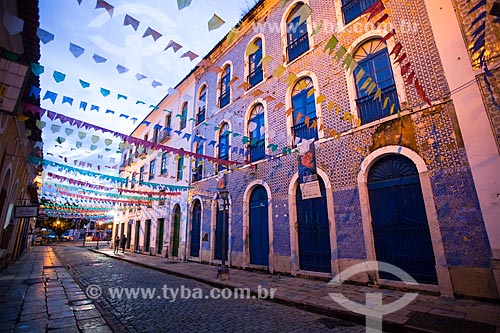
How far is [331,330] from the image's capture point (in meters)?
3.88

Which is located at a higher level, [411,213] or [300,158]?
[300,158]

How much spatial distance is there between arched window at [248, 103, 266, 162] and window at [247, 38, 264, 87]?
138 cm

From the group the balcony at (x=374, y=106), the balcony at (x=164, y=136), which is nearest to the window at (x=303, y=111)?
the balcony at (x=374, y=106)

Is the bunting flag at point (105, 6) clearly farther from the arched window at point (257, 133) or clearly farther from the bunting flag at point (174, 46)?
the arched window at point (257, 133)

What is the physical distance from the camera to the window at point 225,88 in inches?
504

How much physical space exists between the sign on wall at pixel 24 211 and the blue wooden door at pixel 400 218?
40.3 feet

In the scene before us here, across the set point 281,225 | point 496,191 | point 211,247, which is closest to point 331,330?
point 496,191

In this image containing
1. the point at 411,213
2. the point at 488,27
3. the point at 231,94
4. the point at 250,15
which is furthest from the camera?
the point at 231,94

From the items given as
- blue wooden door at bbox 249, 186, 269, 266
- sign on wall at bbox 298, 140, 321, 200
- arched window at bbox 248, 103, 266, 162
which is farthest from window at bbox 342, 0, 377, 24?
blue wooden door at bbox 249, 186, 269, 266

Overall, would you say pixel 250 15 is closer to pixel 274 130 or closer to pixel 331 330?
pixel 274 130

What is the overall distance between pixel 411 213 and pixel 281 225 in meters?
4.09

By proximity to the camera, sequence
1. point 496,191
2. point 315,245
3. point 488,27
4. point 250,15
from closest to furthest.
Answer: point 496,191 < point 488,27 < point 315,245 < point 250,15

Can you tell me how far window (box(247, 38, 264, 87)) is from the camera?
11092 millimetres

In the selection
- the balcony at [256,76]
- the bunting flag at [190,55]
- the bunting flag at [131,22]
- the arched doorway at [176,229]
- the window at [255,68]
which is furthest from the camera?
the arched doorway at [176,229]
